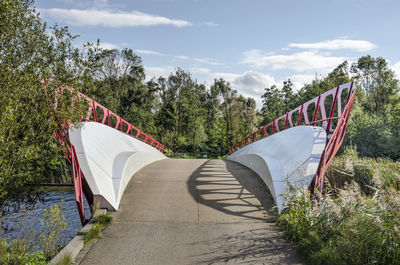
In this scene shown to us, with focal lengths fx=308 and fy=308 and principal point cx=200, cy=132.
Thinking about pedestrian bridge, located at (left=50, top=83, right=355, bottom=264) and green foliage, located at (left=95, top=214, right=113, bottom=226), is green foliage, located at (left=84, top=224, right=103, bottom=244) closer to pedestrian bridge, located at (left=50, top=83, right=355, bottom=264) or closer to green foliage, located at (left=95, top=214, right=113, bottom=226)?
pedestrian bridge, located at (left=50, top=83, right=355, bottom=264)

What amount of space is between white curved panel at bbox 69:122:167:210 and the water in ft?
3.42

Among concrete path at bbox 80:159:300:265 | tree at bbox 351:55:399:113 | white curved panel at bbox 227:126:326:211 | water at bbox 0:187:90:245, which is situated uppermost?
tree at bbox 351:55:399:113

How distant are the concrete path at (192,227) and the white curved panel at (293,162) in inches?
18.7

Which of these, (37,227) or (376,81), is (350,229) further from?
(376,81)

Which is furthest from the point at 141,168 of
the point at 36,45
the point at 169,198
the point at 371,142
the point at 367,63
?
the point at 367,63

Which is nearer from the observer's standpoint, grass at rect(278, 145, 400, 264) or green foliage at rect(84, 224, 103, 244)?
grass at rect(278, 145, 400, 264)

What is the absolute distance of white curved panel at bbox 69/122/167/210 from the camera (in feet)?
22.9

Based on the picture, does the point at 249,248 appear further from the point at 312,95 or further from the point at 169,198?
the point at 312,95

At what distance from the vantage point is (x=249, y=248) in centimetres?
505

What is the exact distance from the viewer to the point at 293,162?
839 centimetres

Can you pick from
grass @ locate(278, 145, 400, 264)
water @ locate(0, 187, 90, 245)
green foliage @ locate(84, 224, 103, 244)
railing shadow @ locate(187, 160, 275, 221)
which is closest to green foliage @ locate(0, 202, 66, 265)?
green foliage @ locate(84, 224, 103, 244)

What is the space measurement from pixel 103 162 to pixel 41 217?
11.8ft

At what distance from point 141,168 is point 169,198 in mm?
4256

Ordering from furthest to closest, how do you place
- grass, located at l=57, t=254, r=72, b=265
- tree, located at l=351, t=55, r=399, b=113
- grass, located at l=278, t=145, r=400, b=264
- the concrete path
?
1. tree, located at l=351, t=55, r=399, b=113
2. the concrete path
3. grass, located at l=57, t=254, r=72, b=265
4. grass, located at l=278, t=145, r=400, b=264
